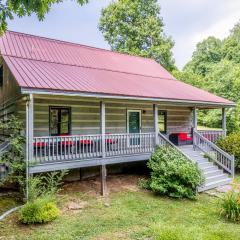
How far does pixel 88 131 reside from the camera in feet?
45.3

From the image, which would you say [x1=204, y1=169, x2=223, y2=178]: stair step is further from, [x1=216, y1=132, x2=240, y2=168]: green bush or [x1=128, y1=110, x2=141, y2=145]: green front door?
[x1=128, y1=110, x2=141, y2=145]: green front door

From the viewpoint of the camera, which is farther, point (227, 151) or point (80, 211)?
point (227, 151)

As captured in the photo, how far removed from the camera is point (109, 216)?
28.6 ft

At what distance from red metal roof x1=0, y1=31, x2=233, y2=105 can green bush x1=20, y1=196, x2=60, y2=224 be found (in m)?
3.76

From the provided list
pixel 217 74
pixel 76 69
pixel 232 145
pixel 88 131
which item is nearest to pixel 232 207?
pixel 232 145

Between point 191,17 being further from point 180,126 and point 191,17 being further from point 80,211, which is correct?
point 80,211

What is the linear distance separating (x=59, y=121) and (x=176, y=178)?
19.6 feet

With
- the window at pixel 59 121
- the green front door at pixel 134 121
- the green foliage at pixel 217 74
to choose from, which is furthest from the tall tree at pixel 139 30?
the window at pixel 59 121

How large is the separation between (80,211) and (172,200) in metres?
3.66

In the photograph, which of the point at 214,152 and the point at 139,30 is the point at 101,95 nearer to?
the point at 214,152

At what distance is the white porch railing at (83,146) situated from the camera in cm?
971

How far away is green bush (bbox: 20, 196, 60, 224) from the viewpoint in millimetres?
7848

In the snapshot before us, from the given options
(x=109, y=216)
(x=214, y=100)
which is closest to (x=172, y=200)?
(x=109, y=216)

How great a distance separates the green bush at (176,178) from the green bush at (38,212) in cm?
445
